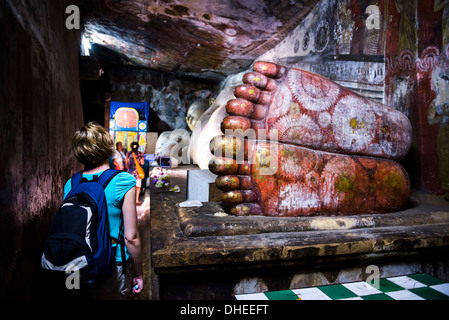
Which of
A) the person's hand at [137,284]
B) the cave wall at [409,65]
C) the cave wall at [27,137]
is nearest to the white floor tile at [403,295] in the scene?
the person's hand at [137,284]

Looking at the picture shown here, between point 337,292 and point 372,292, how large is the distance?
157mm

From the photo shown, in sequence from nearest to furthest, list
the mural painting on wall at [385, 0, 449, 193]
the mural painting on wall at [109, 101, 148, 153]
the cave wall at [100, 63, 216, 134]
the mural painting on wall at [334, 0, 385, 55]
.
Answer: the mural painting on wall at [385, 0, 449, 193]
the mural painting on wall at [334, 0, 385, 55]
the mural painting on wall at [109, 101, 148, 153]
the cave wall at [100, 63, 216, 134]

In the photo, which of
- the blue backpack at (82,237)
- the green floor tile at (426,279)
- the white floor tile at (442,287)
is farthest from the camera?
the green floor tile at (426,279)

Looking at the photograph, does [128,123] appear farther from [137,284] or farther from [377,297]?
[377,297]

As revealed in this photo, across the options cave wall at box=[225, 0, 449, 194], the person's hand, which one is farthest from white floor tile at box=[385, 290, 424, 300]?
cave wall at box=[225, 0, 449, 194]

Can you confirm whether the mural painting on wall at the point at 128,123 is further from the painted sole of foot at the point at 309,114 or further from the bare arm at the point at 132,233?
the bare arm at the point at 132,233

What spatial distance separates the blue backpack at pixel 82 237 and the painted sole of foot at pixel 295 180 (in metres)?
0.58

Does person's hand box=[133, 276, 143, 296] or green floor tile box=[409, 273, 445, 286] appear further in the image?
green floor tile box=[409, 273, 445, 286]

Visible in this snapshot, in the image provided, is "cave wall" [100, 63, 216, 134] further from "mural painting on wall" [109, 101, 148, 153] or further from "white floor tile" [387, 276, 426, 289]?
"white floor tile" [387, 276, 426, 289]

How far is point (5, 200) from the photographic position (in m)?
1.30

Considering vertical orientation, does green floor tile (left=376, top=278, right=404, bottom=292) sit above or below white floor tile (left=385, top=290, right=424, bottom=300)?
below

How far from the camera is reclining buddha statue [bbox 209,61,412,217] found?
4.86 feet

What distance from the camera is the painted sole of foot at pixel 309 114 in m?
1.52

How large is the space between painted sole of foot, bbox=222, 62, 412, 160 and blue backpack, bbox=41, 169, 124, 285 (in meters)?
0.74
